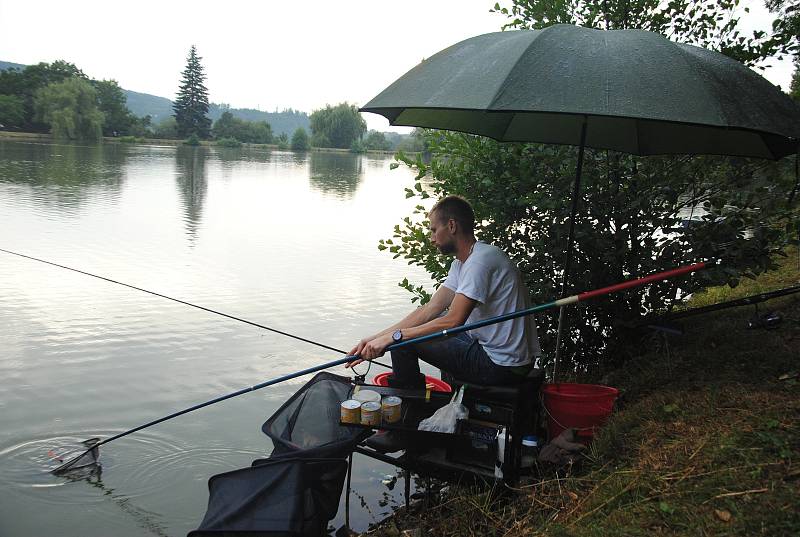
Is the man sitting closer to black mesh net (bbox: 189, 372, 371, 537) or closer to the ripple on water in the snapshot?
black mesh net (bbox: 189, 372, 371, 537)

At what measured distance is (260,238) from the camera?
13.6 m

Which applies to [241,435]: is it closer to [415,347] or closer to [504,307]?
[415,347]

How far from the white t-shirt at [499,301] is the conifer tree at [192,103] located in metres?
98.1

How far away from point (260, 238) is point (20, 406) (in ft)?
28.6

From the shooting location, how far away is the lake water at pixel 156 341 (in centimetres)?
401

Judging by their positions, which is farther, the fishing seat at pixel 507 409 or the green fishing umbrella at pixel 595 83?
the fishing seat at pixel 507 409

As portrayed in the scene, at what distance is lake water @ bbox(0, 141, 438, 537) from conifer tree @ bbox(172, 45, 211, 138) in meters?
86.4

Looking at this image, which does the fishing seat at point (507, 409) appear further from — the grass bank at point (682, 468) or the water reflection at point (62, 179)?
the water reflection at point (62, 179)

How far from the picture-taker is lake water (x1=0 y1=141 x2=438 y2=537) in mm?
4012

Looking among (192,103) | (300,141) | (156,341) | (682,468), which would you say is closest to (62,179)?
(156,341)

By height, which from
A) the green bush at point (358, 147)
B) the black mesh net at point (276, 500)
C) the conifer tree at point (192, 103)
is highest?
the conifer tree at point (192, 103)

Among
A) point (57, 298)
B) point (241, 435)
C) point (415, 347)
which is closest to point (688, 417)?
point (415, 347)

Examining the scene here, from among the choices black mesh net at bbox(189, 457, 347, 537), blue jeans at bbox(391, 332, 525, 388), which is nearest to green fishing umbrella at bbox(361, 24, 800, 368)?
blue jeans at bbox(391, 332, 525, 388)

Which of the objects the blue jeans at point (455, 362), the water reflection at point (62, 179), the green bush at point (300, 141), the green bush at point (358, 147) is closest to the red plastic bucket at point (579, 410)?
the blue jeans at point (455, 362)
